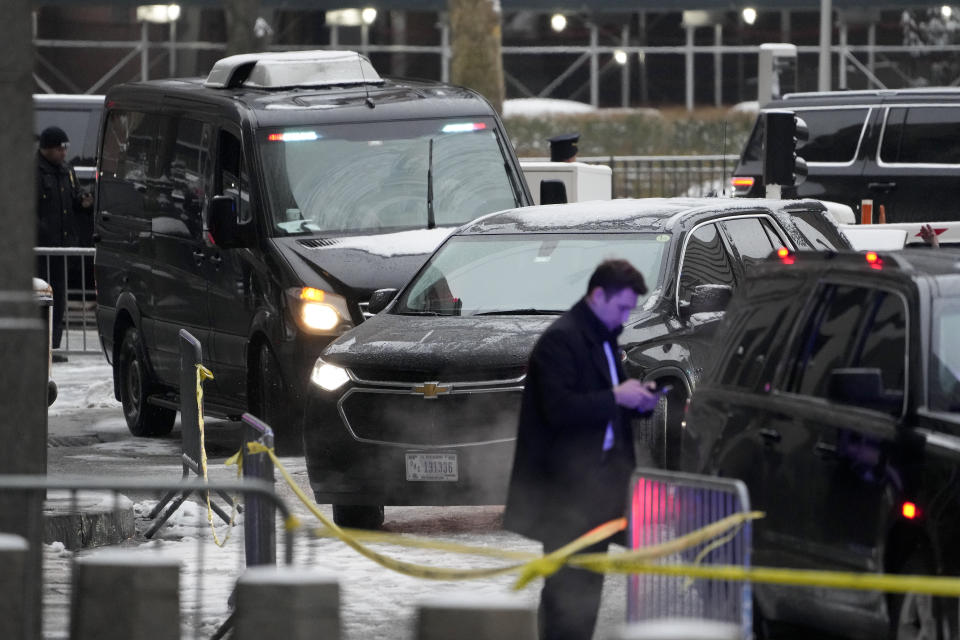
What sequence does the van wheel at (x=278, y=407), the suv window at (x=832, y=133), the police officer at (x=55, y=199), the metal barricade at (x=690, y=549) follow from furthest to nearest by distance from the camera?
the suv window at (x=832, y=133)
the police officer at (x=55, y=199)
the van wheel at (x=278, y=407)
the metal barricade at (x=690, y=549)

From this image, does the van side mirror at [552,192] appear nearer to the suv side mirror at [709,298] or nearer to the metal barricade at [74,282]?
the suv side mirror at [709,298]

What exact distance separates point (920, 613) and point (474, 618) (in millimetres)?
2047

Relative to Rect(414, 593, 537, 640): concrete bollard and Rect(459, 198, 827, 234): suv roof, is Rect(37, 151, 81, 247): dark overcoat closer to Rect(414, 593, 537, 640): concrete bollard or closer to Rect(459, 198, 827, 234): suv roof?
Rect(459, 198, 827, 234): suv roof

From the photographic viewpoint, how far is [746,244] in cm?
1216

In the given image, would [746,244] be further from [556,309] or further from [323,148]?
[323,148]

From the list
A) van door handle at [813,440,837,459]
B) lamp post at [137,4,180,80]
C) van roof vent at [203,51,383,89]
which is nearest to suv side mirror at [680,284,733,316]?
van door handle at [813,440,837,459]

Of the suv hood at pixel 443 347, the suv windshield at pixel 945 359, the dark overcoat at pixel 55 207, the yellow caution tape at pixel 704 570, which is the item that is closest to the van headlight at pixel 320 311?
the suv hood at pixel 443 347

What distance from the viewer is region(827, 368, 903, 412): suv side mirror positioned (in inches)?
281

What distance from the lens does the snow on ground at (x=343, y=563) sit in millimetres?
8672

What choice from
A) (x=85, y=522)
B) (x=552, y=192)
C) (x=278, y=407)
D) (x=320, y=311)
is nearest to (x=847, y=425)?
(x=85, y=522)

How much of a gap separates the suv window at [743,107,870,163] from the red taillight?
14.1 meters

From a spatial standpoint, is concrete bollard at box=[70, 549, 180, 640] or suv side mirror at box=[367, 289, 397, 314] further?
suv side mirror at box=[367, 289, 397, 314]

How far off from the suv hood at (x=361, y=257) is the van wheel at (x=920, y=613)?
6700 mm

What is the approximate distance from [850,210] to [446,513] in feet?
29.6
